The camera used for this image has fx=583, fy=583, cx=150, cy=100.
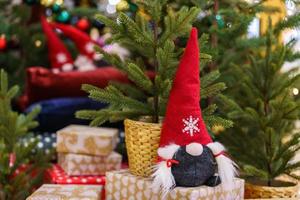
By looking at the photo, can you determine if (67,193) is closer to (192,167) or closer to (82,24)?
(192,167)

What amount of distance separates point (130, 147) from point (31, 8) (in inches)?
80.6

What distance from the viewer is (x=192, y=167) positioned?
5.56ft

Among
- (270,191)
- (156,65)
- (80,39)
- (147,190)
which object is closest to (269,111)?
(270,191)

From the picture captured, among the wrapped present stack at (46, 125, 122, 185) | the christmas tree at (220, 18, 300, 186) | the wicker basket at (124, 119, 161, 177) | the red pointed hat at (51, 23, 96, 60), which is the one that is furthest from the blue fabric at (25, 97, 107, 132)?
the wicker basket at (124, 119, 161, 177)

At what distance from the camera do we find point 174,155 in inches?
66.7

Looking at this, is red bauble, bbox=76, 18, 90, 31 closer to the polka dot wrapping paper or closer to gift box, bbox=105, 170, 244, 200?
the polka dot wrapping paper

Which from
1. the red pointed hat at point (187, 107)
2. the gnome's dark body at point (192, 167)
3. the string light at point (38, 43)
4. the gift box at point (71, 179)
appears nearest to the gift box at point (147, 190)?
the gnome's dark body at point (192, 167)

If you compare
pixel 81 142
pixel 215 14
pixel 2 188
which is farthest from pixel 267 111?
pixel 2 188

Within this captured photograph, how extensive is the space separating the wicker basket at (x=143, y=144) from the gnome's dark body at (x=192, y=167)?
131mm

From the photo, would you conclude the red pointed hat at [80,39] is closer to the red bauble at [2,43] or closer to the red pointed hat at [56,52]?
the red pointed hat at [56,52]

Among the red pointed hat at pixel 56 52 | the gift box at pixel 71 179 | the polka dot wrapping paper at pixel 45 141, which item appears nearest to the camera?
the gift box at pixel 71 179

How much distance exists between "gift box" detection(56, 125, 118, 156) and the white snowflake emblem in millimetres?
672

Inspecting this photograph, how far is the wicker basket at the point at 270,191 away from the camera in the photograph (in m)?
1.98

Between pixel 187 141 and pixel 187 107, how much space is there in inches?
3.9
